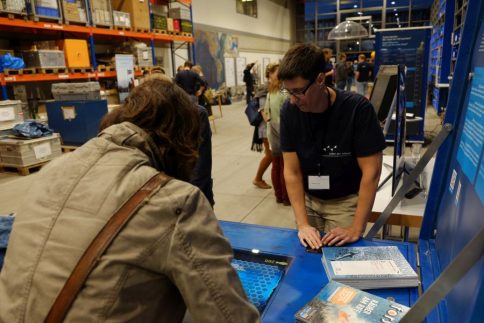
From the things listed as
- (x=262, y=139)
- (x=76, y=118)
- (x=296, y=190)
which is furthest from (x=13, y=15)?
(x=296, y=190)

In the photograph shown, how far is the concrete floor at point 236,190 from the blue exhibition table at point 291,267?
1862 millimetres

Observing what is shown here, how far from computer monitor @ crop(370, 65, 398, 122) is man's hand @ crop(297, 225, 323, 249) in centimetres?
138

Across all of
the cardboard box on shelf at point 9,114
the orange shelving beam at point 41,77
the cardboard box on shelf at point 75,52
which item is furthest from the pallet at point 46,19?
the cardboard box on shelf at point 9,114

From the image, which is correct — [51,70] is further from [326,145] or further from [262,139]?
[326,145]

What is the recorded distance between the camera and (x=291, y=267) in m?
1.34

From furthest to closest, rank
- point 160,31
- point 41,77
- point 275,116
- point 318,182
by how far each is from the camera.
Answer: point 160,31
point 41,77
point 275,116
point 318,182

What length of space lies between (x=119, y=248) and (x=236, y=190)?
12.5ft

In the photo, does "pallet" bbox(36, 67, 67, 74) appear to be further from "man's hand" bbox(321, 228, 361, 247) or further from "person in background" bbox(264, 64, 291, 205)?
"man's hand" bbox(321, 228, 361, 247)

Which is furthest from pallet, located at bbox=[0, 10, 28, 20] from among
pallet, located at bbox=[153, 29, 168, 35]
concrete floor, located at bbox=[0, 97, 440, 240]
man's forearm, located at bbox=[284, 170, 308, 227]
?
man's forearm, located at bbox=[284, 170, 308, 227]

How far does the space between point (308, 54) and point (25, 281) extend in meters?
1.32

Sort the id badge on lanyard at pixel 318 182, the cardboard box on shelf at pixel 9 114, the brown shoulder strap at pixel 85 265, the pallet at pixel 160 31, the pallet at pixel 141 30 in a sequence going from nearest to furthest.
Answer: the brown shoulder strap at pixel 85 265
the id badge on lanyard at pixel 318 182
the cardboard box on shelf at pixel 9 114
the pallet at pixel 141 30
the pallet at pixel 160 31

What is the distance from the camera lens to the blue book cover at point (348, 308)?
1.02 meters

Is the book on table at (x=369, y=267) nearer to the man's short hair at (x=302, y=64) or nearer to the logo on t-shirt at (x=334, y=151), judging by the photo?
the logo on t-shirt at (x=334, y=151)

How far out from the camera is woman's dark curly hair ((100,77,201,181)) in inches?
37.7
